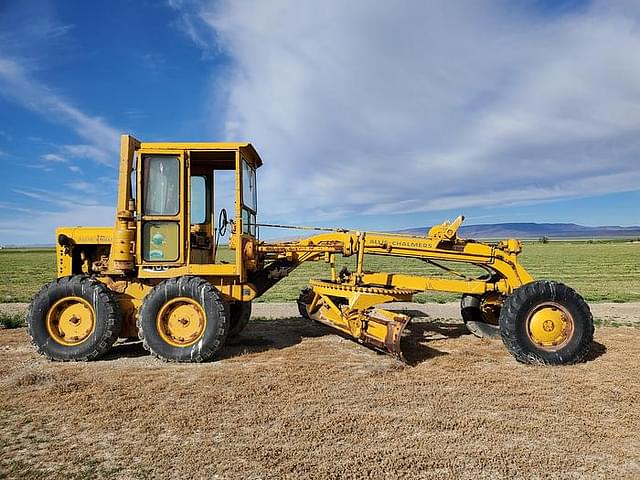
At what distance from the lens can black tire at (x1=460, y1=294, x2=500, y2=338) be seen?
10.2m

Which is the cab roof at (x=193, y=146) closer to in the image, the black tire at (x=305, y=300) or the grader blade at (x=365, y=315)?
the grader blade at (x=365, y=315)

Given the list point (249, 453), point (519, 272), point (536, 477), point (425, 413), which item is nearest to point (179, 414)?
point (249, 453)

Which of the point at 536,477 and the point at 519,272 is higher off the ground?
the point at 519,272

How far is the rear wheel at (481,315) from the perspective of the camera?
1006cm

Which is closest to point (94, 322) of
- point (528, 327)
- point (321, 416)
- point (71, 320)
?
point (71, 320)

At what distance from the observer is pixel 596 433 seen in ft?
17.2

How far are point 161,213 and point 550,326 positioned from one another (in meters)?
6.19

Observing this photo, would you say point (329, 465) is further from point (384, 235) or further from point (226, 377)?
point (384, 235)

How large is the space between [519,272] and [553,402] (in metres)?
3.40

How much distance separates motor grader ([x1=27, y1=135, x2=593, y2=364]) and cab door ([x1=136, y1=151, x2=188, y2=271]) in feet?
0.05

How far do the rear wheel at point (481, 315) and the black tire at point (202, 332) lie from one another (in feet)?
15.8

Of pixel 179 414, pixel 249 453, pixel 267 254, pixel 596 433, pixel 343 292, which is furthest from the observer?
pixel 267 254

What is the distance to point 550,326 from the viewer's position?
324 inches

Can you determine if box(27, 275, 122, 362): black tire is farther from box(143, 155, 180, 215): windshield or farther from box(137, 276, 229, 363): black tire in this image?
box(143, 155, 180, 215): windshield
